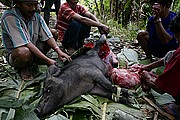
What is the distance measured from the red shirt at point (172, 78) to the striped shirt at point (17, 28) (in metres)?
1.50

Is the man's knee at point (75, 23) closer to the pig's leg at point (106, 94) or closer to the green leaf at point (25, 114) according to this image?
the pig's leg at point (106, 94)

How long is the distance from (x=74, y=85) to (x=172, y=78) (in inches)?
34.5

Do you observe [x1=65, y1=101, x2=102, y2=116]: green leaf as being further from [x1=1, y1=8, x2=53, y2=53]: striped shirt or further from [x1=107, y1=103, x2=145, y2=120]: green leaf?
[x1=1, y1=8, x2=53, y2=53]: striped shirt

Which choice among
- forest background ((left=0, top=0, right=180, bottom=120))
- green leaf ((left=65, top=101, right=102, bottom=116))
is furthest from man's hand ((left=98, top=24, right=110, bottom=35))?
green leaf ((left=65, top=101, right=102, bottom=116))

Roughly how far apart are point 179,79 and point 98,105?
73cm

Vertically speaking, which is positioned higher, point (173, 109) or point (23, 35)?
point (23, 35)

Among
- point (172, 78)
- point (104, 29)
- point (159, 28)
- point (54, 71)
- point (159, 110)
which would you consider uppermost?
point (159, 28)

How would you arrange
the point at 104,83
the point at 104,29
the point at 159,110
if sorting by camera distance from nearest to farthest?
the point at 159,110
the point at 104,83
the point at 104,29

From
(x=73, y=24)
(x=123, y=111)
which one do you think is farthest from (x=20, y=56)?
(x=123, y=111)

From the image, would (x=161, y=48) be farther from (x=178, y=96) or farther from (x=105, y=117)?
(x=105, y=117)

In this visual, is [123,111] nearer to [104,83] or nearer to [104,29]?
[104,83]

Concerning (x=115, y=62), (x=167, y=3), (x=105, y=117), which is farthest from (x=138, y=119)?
(x=167, y=3)

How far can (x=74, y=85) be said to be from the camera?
258 centimetres

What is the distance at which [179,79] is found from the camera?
7.42 feet
